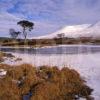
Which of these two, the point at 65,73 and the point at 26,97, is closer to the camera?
the point at 26,97

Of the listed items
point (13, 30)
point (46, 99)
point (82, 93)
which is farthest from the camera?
point (13, 30)

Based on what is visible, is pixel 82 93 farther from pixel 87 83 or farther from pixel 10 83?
pixel 10 83

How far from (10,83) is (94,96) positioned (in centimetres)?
294

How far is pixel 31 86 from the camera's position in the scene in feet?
32.8

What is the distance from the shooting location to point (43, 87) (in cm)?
929

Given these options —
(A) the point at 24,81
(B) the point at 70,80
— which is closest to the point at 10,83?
(A) the point at 24,81

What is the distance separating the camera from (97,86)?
10.5 m

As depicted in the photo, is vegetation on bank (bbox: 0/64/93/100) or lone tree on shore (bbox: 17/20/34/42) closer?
vegetation on bank (bbox: 0/64/93/100)

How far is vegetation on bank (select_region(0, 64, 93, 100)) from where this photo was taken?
9102mm

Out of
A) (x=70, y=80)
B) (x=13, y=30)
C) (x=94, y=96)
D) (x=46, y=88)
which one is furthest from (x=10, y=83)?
(x=13, y=30)

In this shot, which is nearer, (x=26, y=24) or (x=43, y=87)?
(x=43, y=87)

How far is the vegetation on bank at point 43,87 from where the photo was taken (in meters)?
9.10

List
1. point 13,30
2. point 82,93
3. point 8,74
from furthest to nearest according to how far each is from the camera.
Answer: point 13,30 → point 8,74 → point 82,93

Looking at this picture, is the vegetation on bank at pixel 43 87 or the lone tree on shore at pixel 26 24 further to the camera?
the lone tree on shore at pixel 26 24
